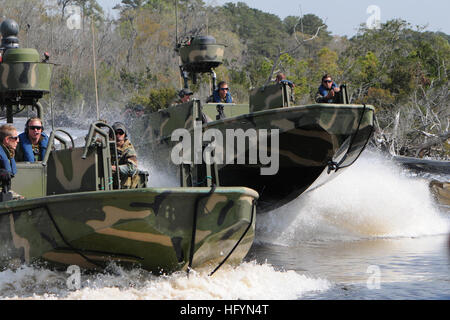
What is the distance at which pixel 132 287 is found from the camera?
23.3 feet

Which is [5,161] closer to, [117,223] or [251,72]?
[117,223]

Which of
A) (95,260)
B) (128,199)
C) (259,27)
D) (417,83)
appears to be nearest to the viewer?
(128,199)

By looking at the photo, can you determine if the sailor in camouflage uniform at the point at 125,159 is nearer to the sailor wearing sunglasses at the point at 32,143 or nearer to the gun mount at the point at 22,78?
the sailor wearing sunglasses at the point at 32,143

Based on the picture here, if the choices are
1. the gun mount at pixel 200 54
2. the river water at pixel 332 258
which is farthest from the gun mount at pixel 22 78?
the gun mount at pixel 200 54

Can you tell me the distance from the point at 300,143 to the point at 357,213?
296cm

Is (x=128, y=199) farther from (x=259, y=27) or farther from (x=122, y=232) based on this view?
(x=259, y=27)

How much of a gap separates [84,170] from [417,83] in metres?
24.7

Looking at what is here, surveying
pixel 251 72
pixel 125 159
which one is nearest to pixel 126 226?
pixel 125 159

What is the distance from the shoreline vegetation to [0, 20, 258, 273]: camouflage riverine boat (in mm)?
13526

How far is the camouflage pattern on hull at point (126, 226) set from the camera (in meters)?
6.71

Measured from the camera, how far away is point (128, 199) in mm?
6641

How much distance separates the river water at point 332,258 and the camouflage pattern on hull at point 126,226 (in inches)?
7.5

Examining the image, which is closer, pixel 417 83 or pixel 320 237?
pixel 320 237
